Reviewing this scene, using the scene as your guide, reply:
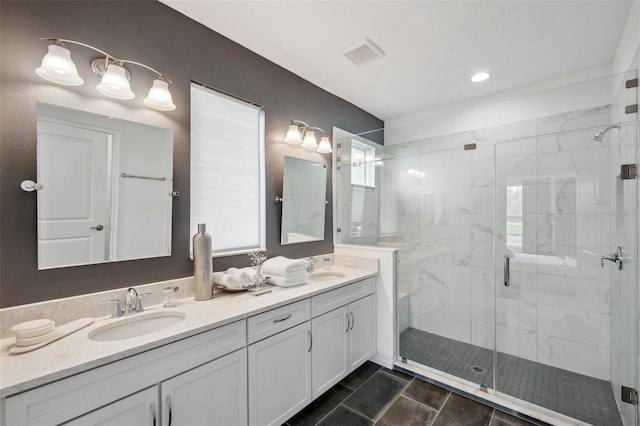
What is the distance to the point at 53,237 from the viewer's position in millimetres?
1288

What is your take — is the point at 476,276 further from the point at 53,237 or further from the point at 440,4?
the point at 53,237

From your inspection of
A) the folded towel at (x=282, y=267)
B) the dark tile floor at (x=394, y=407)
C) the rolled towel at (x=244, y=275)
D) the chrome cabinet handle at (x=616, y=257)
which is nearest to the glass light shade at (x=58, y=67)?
the rolled towel at (x=244, y=275)

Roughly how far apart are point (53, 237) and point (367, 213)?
8.35 ft

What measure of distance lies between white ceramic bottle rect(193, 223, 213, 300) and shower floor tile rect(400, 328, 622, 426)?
1.90m

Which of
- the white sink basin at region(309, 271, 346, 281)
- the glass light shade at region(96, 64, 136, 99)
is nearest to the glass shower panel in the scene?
the white sink basin at region(309, 271, 346, 281)

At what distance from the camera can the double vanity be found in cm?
95

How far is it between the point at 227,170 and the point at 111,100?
790 mm

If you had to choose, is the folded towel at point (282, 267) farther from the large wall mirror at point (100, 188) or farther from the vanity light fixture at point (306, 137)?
the vanity light fixture at point (306, 137)

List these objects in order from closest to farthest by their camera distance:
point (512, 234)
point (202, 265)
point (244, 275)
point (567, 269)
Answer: point (202, 265)
point (244, 275)
point (567, 269)
point (512, 234)

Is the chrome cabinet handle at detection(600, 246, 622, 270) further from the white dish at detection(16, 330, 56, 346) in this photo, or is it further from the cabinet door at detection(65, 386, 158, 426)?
the white dish at detection(16, 330, 56, 346)

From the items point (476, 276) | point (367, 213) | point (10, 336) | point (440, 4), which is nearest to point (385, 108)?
point (367, 213)

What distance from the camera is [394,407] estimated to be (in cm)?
192

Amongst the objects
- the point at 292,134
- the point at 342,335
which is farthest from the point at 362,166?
the point at 342,335

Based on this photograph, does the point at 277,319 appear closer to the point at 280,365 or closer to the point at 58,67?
the point at 280,365
